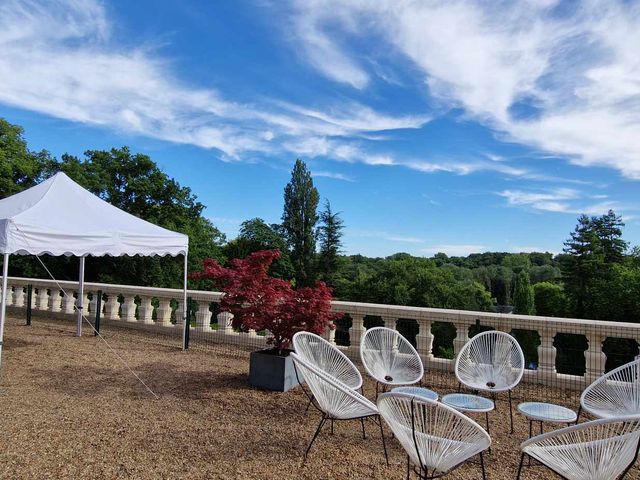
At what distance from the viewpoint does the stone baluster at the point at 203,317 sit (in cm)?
867

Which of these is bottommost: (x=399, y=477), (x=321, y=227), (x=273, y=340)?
(x=399, y=477)

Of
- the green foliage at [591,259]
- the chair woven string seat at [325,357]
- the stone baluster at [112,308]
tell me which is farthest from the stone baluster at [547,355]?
the green foliage at [591,259]

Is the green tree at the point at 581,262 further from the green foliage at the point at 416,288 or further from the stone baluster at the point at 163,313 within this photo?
the stone baluster at the point at 163,313

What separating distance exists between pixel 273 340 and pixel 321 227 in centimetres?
4324

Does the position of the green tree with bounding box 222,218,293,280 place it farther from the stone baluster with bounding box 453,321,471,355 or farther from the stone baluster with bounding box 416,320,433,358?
the stone baluster with bounding box 453,321,471,355

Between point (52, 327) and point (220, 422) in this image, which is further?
point (52, 327)

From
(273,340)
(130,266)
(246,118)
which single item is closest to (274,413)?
(273,340)

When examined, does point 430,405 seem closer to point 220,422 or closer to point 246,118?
point 220,422

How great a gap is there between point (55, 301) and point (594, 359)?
11.7m

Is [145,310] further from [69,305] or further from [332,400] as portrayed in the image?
[332,400]

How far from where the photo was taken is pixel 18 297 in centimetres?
1221

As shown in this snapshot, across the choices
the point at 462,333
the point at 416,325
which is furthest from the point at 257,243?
the point at 462,333

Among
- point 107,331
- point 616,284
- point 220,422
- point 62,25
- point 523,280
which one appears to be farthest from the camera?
point 523,280

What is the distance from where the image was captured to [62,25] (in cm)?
866
